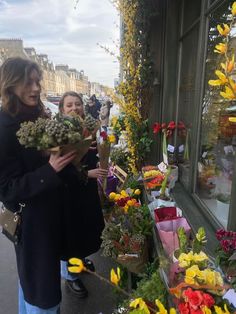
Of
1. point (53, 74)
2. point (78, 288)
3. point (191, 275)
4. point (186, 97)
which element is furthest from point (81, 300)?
point (53, 74)

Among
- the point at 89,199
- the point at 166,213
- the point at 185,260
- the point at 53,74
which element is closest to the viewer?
the point at 185,260

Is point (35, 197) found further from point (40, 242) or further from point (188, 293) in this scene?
point (188, 293)

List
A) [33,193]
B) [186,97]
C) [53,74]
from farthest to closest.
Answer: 1. [53,74]
2. [186,97]
3. [33,193]

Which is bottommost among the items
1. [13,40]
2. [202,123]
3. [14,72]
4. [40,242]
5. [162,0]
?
[40,242]

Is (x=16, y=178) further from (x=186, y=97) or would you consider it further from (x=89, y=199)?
(x=186, y=97)

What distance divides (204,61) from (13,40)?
174 ft

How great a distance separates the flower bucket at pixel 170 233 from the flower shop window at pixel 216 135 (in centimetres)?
37

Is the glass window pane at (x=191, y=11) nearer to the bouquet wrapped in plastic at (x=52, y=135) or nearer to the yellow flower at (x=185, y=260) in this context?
the bouquet wrapped in plastic at (x=52, y=135)

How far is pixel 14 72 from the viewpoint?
161 centimetres

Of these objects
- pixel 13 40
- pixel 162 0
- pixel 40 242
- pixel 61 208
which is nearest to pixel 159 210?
pixel 61 208

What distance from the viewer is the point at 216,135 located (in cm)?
241

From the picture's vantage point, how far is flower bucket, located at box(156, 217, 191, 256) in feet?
6.22

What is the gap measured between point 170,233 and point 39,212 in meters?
0.88

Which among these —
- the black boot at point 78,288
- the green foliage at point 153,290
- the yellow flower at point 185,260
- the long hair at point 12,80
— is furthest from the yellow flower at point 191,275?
the black boot at point 78,288
